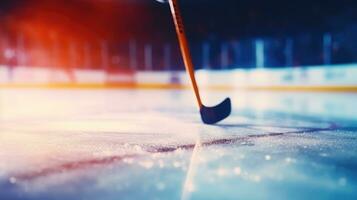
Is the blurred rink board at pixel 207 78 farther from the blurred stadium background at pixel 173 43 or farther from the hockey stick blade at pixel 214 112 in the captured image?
the hockey stick blade at pixel 214 112

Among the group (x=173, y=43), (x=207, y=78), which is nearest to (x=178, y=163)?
(x=207, y=78)

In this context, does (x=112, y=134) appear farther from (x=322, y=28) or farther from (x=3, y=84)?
(x=3, y=84)

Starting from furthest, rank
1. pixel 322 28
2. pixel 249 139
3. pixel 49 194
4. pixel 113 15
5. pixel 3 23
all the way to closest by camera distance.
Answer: pixel 113 15
pixel 3 23
pixel 322 28
pixel 249 139
pixel 49 194

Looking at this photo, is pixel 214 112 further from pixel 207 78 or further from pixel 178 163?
pixel 207 78

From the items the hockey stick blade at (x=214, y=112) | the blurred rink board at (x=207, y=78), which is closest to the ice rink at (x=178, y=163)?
the hockey stick blade at (x=214, y=112)

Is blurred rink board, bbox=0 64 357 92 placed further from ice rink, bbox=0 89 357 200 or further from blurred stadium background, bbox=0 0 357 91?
ice rink, bbox=0 89 357 200

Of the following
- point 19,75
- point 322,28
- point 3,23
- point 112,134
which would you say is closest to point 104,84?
point 19,75

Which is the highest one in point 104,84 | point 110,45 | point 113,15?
point 113,15
